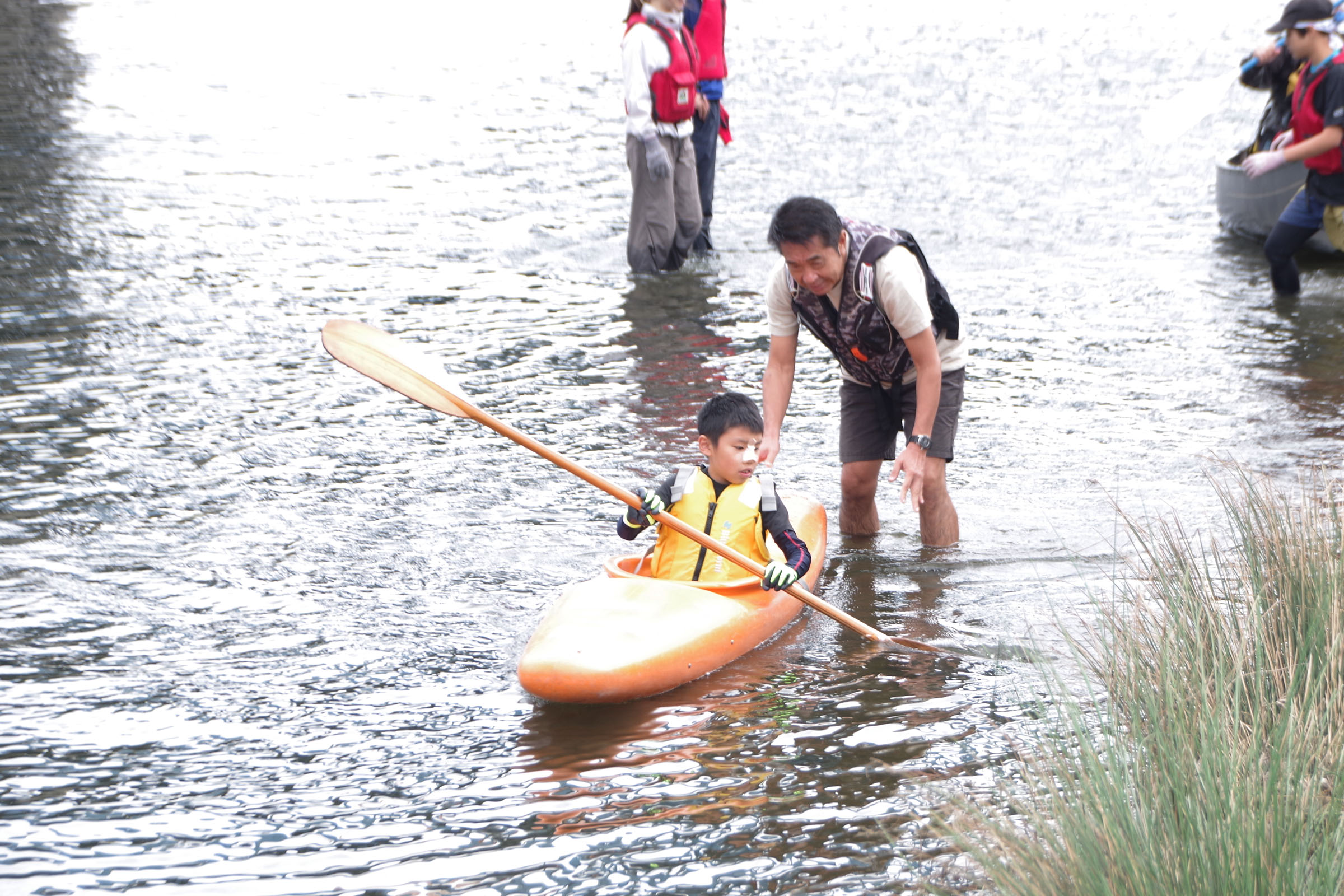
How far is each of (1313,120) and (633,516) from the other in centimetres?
570

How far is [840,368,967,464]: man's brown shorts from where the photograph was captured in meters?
5.39

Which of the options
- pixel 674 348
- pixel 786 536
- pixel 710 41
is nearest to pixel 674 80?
pixel 710 41

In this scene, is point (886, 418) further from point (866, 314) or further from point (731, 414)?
point (731, 414)

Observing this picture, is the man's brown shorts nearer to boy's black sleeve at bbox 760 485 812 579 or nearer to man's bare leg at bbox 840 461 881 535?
man's bare leg at bbox 840 461 881 535

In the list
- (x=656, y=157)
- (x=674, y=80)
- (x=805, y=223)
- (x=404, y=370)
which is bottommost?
(x=404, y=370)

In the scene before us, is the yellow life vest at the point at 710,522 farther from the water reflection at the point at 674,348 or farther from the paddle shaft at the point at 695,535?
the water reflection at the point at 674,348

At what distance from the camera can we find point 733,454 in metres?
4.96

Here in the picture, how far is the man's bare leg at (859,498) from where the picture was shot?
571 centimetres

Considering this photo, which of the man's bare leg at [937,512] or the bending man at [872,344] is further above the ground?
the bending man at [872,344]

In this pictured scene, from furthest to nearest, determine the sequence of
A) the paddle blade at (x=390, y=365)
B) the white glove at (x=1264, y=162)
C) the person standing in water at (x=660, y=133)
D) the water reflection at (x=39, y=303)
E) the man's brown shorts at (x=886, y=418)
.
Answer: the person standing in water at (x=660, y=133), the white glove at (x=1264, y=162), the water reflection at (x=39, y=303), the man's brown shorts at (x=886, y=418), the paddle blade at (x=390, y=365)

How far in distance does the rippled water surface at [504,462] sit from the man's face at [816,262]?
131 centimetres

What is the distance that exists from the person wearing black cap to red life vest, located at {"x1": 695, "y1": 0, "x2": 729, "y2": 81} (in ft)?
12.3

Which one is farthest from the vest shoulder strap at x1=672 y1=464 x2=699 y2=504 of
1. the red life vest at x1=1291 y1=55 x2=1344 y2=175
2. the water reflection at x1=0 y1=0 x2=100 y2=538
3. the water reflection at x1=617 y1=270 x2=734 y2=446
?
the red life vest at x1=1291 y1=55 x2=1344 y2=175

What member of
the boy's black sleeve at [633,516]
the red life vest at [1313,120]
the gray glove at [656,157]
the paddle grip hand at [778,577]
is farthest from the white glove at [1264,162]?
the paddle grip hand at [778,577]
